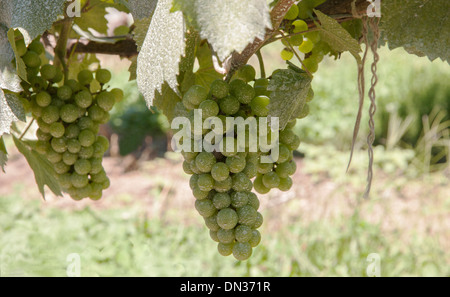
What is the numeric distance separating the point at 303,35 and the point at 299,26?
33 millimetres

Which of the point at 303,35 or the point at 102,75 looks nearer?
the point at 303,35

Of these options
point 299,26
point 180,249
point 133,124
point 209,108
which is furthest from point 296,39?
point 133,124

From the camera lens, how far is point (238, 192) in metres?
0.38

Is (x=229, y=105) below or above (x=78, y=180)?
above

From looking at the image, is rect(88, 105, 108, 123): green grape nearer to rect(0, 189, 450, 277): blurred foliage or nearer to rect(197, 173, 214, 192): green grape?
rect(197, 173, 214, 192): green grape

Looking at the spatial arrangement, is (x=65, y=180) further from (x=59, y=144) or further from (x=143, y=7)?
(x=143, y=7)

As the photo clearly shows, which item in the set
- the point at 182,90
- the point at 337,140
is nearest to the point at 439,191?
the point at 337,140

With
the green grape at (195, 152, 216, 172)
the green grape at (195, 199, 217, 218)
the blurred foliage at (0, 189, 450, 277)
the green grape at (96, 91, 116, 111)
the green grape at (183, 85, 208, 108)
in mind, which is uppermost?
the green grape at (183, 85, 208, 108)

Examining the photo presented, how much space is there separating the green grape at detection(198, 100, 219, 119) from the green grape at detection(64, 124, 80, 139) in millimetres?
217

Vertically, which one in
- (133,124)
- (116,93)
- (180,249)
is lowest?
(180,249)

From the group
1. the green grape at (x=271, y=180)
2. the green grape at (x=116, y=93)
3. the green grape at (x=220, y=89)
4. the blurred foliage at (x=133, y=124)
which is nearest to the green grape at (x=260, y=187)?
the green grape at (x=271, y=180)

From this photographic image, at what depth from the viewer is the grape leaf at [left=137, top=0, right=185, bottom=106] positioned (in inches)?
11.7

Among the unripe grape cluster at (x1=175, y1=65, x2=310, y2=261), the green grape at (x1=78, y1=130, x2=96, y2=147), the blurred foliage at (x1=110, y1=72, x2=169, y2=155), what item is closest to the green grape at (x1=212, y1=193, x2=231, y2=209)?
the unripe grape cluster at (x1=175, y1=65, x2=310, y2=261)

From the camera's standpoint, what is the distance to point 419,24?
37 cm
